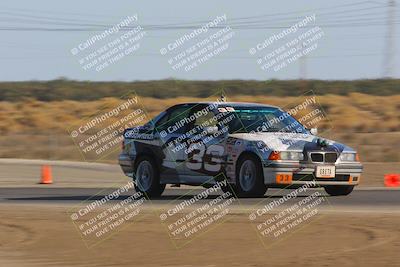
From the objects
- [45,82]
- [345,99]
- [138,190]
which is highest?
[138,190]

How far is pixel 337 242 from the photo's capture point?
12.6 metres

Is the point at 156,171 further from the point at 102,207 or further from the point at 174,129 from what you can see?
the point at 102,207

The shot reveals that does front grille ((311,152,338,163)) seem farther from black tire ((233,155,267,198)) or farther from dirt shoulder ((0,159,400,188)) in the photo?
dirt shoulder ((0,159,400,188))

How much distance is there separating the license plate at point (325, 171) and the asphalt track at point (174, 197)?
0.43 meters

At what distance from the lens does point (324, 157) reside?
1841 centimetres

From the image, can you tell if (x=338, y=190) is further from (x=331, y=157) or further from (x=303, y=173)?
(x=303, y=173)

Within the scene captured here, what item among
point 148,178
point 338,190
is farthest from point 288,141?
point 148,178

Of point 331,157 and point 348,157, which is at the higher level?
point 331,157

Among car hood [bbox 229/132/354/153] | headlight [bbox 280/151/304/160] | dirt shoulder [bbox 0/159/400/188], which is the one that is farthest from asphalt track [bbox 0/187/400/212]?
dirt shoulder [bbox 0/159/400/188]

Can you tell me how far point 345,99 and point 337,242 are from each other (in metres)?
60.7

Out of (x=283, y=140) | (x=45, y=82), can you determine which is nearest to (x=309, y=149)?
(x=283, y=140)

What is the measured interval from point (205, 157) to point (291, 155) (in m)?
1.55

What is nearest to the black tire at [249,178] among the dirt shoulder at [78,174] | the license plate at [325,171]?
the license plate at [325,171]

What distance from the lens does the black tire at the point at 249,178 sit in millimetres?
18188
